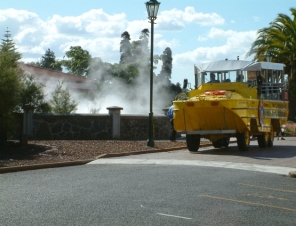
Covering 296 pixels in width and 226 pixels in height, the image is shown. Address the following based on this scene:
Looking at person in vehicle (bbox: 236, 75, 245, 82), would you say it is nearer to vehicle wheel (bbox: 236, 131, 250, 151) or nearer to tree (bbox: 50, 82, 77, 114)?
vehicle wheel (bbox: 236, 131, 250, 151)

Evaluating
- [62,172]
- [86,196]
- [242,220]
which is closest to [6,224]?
[86,196]

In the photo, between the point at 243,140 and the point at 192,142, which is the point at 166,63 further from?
the point at 243,140

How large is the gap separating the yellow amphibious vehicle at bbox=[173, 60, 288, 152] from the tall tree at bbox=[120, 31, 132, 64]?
4570cm

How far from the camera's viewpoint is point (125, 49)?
7025 centimetres

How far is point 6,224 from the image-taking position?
322 inches

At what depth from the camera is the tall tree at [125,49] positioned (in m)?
68.2

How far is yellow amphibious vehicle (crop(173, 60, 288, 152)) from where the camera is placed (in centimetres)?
1906

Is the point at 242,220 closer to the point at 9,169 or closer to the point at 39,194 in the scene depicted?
the point at 39,194

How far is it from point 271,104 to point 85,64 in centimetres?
4914

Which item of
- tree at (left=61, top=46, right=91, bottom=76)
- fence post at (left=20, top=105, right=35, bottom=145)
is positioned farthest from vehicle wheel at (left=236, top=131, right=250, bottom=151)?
tree at (left=61, top=46, right=91, bottom=76)

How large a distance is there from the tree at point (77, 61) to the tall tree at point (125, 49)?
3.85m

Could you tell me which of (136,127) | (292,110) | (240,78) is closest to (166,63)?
(292,110)

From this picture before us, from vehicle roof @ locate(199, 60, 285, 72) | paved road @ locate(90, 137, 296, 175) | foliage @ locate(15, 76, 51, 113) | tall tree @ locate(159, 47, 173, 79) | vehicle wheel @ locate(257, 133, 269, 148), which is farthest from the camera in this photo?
tall tree @ locate(159, 47, 173, 79)

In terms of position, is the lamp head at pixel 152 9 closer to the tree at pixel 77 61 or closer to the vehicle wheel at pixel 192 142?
the vehicle wheel at pixel 192 142
